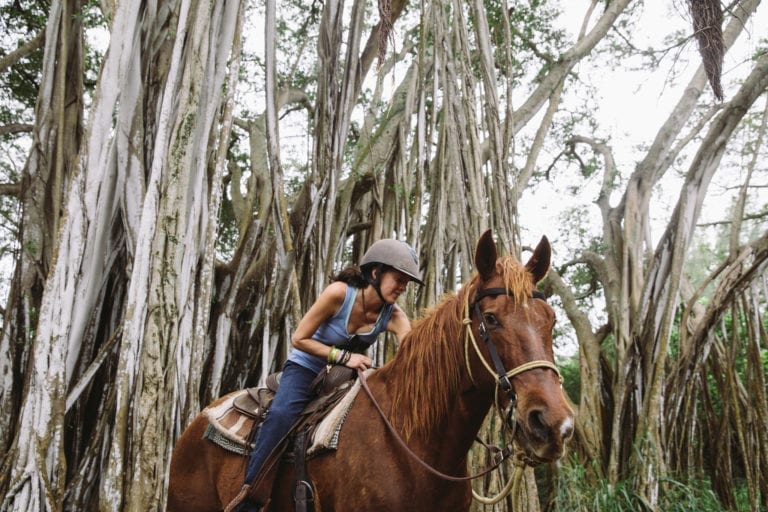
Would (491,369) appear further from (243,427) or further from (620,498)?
(620,498)

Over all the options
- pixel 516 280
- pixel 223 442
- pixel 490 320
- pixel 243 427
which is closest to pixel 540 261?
pixel 516 280

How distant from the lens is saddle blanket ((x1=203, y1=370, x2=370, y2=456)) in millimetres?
2391

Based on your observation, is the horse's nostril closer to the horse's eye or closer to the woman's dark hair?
the horse's eye

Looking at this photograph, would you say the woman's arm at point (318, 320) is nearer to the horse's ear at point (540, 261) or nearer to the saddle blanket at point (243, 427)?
the saddle blanket at point (243, 427)

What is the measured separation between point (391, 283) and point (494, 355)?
69 cm

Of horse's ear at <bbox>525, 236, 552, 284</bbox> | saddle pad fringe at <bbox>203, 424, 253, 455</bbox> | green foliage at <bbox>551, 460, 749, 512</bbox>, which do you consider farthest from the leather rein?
green foliage at <bbox>551, 460, 749, 512</bbox>

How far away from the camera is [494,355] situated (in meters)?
2.04

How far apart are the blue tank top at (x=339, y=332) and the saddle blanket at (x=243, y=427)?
0.67 ft

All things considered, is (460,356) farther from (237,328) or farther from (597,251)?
(597,251)

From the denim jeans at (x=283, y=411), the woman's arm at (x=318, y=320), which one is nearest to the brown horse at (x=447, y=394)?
the denim jeans at (x=283, y=411)

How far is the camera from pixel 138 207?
3770mm

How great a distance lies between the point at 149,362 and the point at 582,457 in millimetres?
5046

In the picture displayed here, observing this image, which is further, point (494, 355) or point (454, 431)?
point (454, 431)

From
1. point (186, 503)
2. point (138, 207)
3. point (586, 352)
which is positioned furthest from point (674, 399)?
point (138, 207)
